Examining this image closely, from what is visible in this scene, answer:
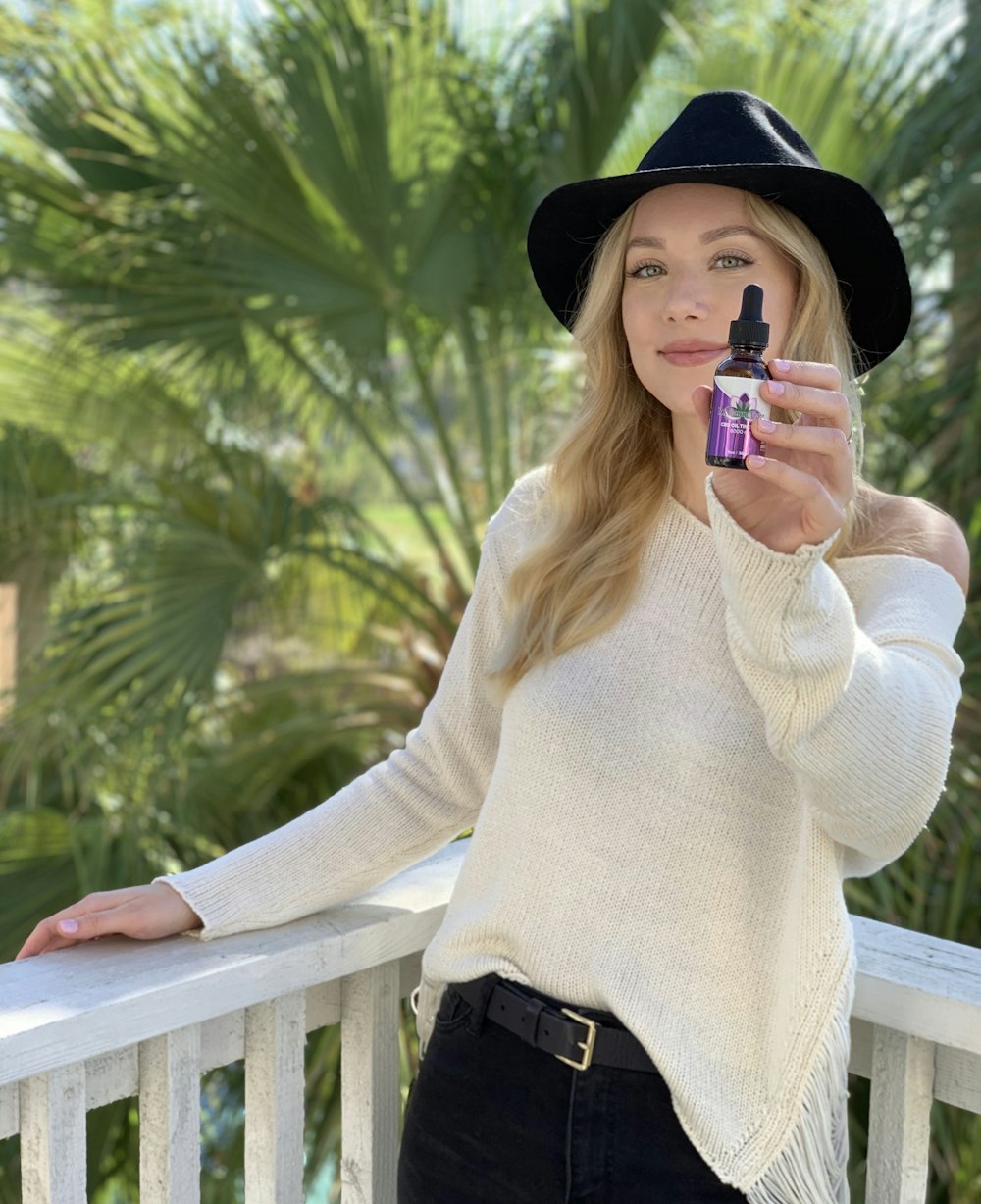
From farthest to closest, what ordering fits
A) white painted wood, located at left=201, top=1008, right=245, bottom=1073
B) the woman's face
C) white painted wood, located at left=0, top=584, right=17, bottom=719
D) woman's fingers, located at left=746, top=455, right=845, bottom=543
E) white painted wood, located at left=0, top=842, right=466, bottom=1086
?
white painted wood, located at left=0, top=584, right=17, bottom=719 → the woman's face → white painted wood, located at left=201, top=1008, right=245, bottom=1073 → white painted wood, located at left=0, top=842, right=466, bottom=1086 → woman's fingers, located at left=746, top=455, right=845, bottom=543

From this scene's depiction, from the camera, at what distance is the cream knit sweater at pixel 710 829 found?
104cm

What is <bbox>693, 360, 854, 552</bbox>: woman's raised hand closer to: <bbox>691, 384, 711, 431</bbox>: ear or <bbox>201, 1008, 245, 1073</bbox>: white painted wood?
<bbox>691, 384, 711, 431</bbox>: ear

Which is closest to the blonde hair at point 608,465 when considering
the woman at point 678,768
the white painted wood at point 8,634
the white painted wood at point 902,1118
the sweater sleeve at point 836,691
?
the woman at point 678,768

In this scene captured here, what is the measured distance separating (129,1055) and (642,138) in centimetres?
255

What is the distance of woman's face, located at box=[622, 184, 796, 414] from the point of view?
4.54 ft

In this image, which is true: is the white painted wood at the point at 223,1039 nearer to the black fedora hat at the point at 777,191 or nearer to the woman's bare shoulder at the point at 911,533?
the woman's bare shoulder at the point at 911,533

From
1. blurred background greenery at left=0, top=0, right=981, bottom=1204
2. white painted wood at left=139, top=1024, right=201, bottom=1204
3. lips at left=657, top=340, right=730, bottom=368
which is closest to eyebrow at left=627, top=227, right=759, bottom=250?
lips at left=657, top=340, right=730, bottom=368

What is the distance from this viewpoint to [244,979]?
1246mm

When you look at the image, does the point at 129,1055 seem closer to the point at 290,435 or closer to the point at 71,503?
the point at 71,503

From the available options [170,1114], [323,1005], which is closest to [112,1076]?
[170,1114]

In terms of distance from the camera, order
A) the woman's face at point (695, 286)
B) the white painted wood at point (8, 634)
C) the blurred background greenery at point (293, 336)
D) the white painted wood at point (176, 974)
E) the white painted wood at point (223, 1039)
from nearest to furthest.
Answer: the white painted wood at point (176, 974)
the white painted wood at point (223, 1039)
the woman's face at point (695, 286)
the blurred background greenery at point (293, 336)
the white painted wood at point (8, 634)

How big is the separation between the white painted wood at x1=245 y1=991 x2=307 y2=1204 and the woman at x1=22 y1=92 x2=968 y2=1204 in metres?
0.11

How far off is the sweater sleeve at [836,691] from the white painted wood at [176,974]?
1.73 ft

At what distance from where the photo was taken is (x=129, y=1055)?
1205 mm
